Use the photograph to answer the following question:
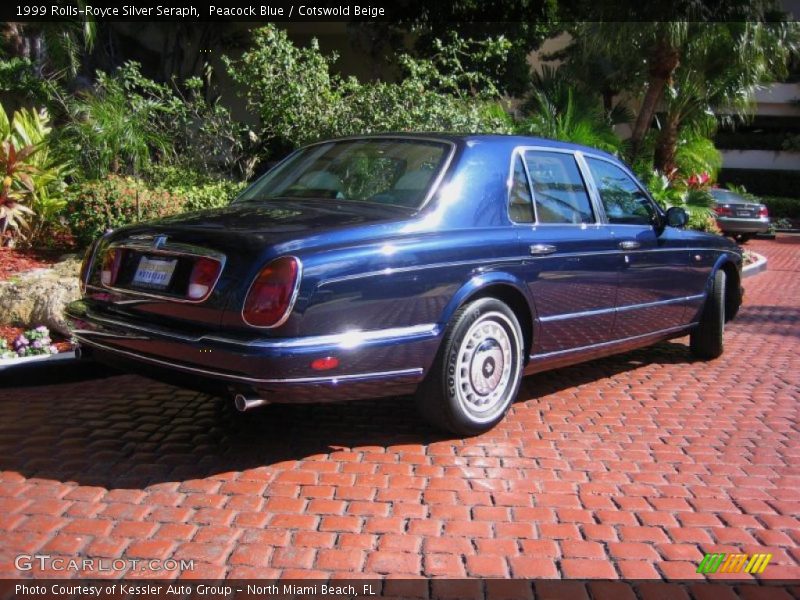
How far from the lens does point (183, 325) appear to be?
12.6 ft

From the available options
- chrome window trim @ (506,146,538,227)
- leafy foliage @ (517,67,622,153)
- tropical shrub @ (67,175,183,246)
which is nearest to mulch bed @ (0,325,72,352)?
tropical shrub @ (67,175,183,246)

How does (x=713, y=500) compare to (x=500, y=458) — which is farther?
(x=500, y=458)

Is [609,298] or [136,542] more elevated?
[609,298]

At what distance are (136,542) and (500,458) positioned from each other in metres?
1.89

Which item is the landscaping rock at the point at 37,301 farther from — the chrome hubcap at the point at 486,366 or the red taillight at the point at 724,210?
the red taillight at the point at 724,210

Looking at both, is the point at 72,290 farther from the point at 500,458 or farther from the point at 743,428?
the point at 743,428

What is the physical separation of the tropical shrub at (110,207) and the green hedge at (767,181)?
3000 centimetres

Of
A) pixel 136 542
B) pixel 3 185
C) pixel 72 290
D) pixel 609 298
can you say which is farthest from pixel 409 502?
pixel 3 185

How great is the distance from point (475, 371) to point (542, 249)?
847 millimetres

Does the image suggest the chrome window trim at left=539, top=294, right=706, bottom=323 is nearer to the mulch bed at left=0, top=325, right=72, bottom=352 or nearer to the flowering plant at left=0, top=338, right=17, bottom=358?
the mulch bed at left=0, top=325, right=72, bottom=352

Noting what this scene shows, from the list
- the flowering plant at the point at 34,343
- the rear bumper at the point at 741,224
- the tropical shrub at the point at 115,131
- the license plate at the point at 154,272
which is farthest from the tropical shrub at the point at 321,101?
the rear bumper at the point at 741,224

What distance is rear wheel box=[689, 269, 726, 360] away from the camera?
258 inches

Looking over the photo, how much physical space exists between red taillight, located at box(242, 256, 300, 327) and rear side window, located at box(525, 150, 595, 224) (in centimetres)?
185

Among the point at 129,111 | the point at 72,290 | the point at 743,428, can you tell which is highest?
the point at 129,111
